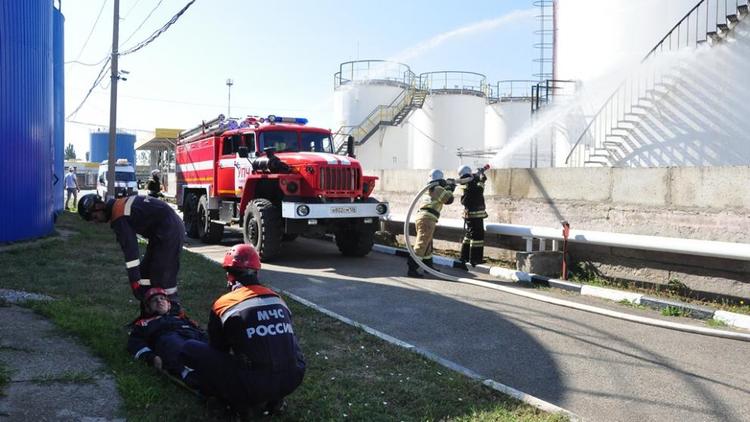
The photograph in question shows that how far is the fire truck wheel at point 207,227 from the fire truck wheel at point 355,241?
3.29 metres

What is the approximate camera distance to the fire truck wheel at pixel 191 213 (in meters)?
14.6

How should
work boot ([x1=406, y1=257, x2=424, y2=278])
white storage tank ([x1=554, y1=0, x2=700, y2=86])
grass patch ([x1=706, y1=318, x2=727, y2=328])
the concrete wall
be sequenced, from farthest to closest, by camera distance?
white storage tank ([x1=554, y1=0, x2=700, y2=86])
work boot ([x1=406, y1=257, x2=424, y2=278])
the concrete wall
grass patch ([x1=706, y1=318, x2=727, y2=328])

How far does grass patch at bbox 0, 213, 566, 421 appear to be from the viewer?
12.8 feet

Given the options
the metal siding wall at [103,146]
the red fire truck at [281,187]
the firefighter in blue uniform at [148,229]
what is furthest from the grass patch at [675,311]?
the metal siding wall at [103,146]

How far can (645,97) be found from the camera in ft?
41.8

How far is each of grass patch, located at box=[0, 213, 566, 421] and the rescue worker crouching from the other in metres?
2.94

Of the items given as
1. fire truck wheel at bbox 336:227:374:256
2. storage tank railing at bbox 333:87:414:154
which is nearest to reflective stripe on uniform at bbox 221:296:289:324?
fire truck wheel at bbox 336:227:374:256

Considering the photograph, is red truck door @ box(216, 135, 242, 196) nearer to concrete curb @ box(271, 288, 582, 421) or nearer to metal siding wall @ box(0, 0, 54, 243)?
metal siding wall @ box(0, 0, 54, 243)

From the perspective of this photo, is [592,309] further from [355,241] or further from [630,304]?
[355,241]

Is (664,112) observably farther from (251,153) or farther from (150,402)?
(150,402)


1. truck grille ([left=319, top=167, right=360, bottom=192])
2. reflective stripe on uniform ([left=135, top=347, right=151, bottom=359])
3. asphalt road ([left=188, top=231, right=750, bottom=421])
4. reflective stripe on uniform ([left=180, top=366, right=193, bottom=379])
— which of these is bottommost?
asphalt road ([left=188, top=231, right=750, bottom=421])

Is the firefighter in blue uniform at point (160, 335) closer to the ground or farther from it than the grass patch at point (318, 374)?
farther from it

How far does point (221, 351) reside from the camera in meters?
3.72

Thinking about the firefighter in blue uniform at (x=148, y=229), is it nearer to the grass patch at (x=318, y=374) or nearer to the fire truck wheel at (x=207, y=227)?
the grass patch at (x=318, y=374)
